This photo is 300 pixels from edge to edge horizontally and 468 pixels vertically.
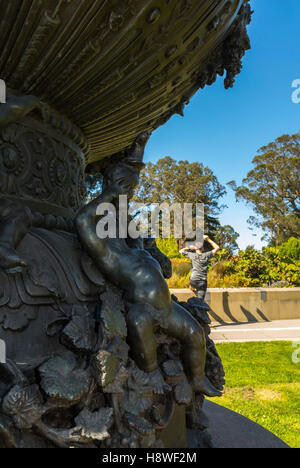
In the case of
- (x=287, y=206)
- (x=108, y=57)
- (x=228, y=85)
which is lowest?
(x=108, y=57)

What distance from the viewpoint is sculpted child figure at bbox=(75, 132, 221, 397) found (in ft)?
4.44

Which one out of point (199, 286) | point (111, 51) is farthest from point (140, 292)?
point (199, 286)

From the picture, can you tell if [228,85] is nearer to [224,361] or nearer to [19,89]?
[19,89]

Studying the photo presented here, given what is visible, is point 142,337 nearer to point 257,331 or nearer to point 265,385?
point 265,385

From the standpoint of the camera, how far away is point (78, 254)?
58.5 inches

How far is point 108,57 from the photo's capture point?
1479mm

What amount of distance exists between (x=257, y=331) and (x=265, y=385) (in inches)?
128

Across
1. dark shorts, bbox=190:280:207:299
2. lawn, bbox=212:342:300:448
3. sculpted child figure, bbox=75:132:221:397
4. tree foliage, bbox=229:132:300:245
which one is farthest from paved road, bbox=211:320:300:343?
tree foliage, bbox=229:132:300:245

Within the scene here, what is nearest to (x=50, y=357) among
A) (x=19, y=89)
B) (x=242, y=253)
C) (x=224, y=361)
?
(x=19, y=89)

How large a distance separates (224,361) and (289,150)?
94.2 feet

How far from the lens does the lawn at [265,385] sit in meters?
3.06

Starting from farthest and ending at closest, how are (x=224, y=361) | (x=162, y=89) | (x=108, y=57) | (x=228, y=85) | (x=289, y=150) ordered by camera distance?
1. (x=289, y=150)
2. (x=224, y=361)
3. (x=228, y=85)
4. (x=162, y=89)
5. (x=108, y=57)

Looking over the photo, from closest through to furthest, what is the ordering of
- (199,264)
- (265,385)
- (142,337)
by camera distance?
(142,337) < (265,385) < (199,264)

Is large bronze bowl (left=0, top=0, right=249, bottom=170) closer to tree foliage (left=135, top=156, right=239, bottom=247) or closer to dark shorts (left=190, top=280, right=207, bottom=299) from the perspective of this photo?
dark shorts (left=190, top=280, right=207, bottom=299)
